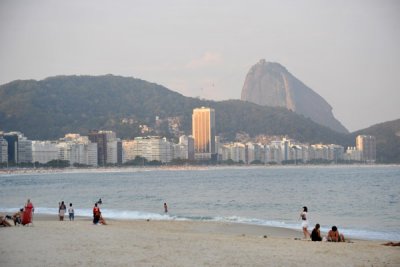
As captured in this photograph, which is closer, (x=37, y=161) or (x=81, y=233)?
(x=81, y=233)

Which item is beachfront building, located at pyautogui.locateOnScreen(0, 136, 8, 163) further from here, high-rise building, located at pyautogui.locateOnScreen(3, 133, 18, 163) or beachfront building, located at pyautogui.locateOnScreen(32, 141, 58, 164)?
beachfront building, located at pyautogui.locateOnScreen(32, 141, 58, 164)

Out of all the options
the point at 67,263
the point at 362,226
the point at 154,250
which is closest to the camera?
the point at 67,263

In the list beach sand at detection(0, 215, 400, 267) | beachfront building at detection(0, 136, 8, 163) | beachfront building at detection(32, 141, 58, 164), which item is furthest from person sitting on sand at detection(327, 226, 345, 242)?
beachfront building at detection(32, 141, 58, 164)

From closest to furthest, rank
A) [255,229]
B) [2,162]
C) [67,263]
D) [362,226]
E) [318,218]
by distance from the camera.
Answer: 1. [67,263]
2. [255,229]
3. [362,226]
4. [318,218]
5. [2,162]

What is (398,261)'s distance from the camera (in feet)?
47.5

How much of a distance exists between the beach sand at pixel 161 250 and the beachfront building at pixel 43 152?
180865 millimetres

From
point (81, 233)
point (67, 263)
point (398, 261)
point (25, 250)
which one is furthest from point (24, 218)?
point (398, 261)

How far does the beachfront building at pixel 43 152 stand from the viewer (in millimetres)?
195012

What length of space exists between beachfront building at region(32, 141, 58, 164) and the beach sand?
180865 millimetres

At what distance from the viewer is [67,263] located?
13.1 metres

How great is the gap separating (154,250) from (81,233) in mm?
4406

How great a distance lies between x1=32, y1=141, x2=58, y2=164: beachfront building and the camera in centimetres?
19501

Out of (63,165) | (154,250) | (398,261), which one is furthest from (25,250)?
(63,165)

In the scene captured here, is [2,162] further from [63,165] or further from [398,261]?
[398,261]
